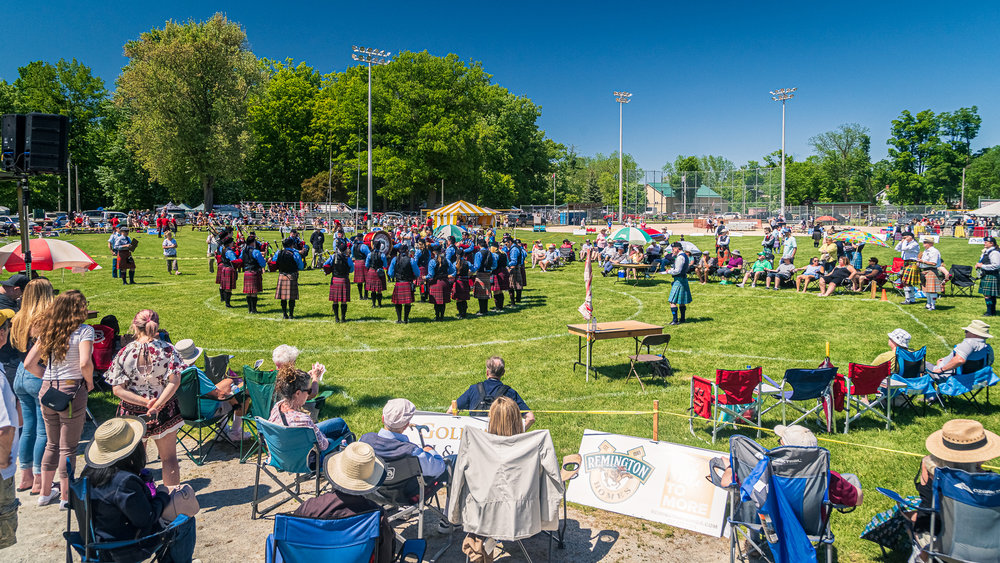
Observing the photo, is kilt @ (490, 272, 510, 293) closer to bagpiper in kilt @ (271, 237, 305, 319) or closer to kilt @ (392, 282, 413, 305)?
kilt @ (392, 282, 413, 305)

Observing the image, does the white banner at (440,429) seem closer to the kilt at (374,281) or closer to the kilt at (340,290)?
the kilt at (340,290)

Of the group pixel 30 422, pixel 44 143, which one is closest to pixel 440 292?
pixel 44 143

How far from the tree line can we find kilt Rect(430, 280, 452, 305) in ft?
130

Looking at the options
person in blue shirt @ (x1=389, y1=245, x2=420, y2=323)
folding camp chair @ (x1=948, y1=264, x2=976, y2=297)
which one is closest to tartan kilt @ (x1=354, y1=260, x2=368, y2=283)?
person in blue shirt @ (x1=389, y1=245, x2=420, y2=323)

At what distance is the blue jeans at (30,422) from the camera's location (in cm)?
524

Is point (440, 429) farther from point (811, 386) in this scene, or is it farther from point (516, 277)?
point (516, 277)

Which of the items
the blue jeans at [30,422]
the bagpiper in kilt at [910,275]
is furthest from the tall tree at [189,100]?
the blue jeans at [30,422]

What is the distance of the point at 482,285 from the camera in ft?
46.6

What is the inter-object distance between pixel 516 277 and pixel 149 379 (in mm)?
11791

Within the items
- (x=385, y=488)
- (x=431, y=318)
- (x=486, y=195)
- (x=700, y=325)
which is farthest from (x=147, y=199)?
(x=385, y=488)

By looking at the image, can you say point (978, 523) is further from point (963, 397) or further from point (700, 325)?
point (700, 325)

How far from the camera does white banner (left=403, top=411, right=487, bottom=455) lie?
5855mm

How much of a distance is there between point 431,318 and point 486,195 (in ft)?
170

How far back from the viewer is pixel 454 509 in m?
4.30
